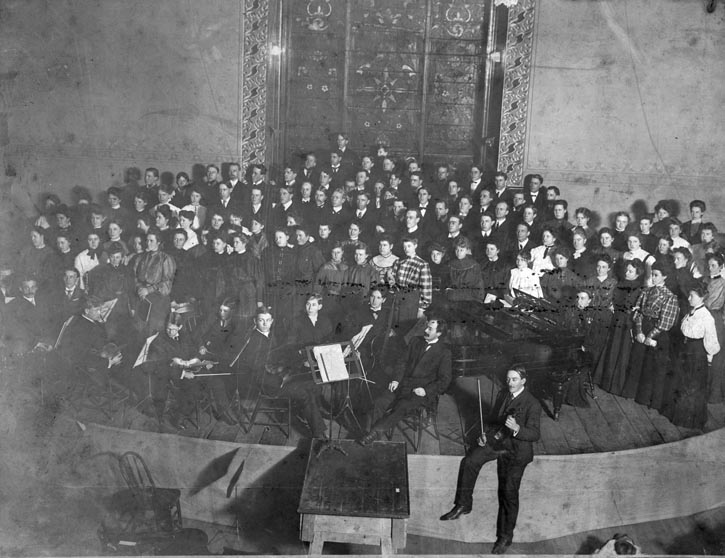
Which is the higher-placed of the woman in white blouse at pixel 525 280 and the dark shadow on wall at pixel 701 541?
the woman in white blouse at pixel 525 280

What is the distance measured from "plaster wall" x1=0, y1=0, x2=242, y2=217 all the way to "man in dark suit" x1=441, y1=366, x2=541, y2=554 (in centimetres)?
244

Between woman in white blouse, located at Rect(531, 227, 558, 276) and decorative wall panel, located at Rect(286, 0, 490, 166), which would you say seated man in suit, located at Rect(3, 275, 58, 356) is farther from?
woman in white blouse, located at Rect(531, 227, 558, 276)

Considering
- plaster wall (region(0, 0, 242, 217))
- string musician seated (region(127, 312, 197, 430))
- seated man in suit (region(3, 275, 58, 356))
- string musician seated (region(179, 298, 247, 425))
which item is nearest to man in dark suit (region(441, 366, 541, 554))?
string musician seated (region(179, 298, 247, 425))

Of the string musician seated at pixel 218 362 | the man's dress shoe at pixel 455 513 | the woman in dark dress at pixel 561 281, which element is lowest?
the man's dress shoe at pixel 455 513

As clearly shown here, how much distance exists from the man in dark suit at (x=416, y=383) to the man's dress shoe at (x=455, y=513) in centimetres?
68

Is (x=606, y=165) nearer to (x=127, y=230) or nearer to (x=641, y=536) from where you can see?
(x=641, y=536)

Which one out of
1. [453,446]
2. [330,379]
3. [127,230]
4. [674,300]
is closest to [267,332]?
[330,379]

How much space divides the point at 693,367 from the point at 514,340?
4.16ft

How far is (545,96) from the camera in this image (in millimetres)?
4285

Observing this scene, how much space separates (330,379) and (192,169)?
5.39 ft

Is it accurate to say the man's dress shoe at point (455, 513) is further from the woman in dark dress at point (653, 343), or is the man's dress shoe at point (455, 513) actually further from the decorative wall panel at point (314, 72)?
the decorative wall panel at point (314, 72)

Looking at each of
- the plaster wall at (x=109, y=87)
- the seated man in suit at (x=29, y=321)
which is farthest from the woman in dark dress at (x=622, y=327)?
the seated man in suit at (x=29, y=321)

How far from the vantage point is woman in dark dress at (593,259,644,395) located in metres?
4.44

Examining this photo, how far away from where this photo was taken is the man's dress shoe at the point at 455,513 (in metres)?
4.36
